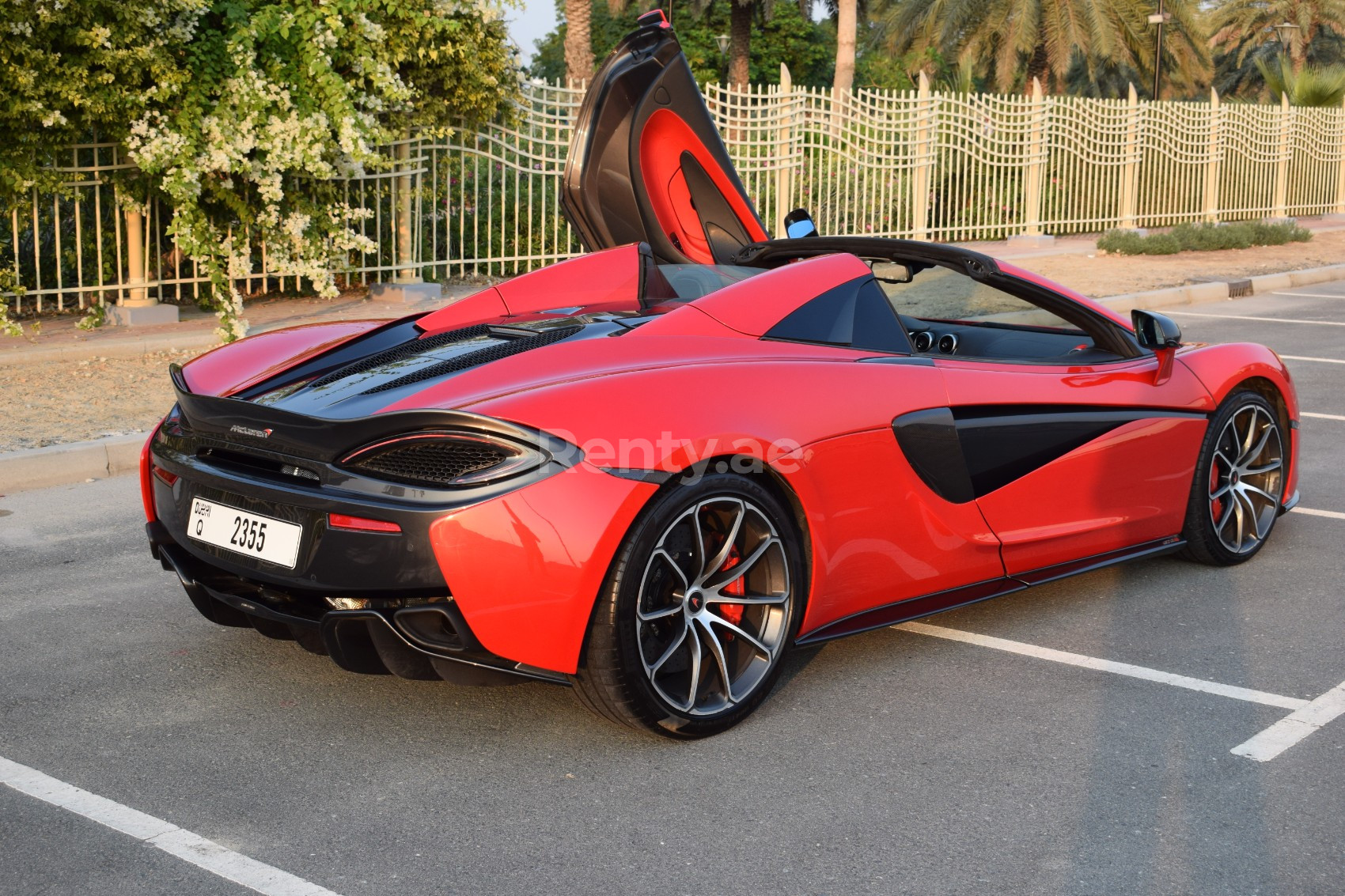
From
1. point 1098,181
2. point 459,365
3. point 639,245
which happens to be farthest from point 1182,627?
point 1098,181

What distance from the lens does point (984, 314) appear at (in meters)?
12.8

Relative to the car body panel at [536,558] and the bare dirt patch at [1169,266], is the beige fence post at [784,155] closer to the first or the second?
the bare dirt patch at [1169,266]

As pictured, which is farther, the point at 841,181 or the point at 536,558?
the point at 841,181

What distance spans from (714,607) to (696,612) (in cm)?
8

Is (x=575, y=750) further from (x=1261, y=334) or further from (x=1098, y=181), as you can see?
(x=1098, y=181)

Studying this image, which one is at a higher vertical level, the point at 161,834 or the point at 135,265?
the point at 135,265

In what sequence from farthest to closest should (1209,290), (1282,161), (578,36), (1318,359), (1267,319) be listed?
(1282,161), (578,36), (1209,290), (1267,319), (1318,359)

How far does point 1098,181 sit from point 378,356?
21208 millimetres

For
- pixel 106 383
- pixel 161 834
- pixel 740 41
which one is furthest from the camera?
pixel 740 41

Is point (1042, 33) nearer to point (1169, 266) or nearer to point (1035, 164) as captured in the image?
point (1035, 164)

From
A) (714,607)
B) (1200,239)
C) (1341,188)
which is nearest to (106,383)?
(714,607)

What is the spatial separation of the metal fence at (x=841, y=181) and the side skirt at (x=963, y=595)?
8.66 m

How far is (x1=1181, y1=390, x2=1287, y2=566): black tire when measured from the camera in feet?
17.4

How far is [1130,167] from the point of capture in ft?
78.5
